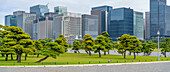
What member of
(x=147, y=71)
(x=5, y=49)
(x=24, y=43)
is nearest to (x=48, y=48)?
(x=24, y=43)

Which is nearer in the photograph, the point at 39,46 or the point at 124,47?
the point at 124,47

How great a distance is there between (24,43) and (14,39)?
7.66 ft

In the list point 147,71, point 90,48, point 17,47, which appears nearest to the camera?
point 147,71

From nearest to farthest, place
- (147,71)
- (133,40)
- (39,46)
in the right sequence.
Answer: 1. (147,71)
2. (133,40)
3. (39,46)

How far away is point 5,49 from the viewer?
43.8 metres

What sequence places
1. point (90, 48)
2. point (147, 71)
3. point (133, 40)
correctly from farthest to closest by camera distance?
point (90, 48) → point (133, 40) → point (147, 71)

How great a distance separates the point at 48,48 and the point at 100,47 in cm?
2537

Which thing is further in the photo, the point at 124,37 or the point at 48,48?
the point at 124,37

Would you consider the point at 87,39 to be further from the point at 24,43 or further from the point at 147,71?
the point at 147,71

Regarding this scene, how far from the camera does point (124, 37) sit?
60594 millimetres

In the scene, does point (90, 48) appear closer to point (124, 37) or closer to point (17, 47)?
point (124, 37)

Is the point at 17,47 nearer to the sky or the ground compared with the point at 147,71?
nearer to the sky

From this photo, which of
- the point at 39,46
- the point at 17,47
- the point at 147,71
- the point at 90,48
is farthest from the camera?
the point at 90,48

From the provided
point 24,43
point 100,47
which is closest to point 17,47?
point 24,43
